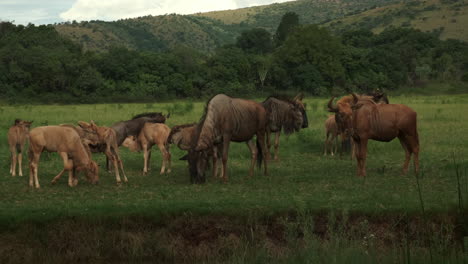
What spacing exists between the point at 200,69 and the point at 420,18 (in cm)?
6715

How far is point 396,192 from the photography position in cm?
1181

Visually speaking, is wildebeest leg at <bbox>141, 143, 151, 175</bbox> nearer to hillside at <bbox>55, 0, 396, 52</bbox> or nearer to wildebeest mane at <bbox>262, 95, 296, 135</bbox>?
wildebeest mane at <bbox>262, 95, 296, 135</bbox>

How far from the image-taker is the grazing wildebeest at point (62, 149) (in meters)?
12.8

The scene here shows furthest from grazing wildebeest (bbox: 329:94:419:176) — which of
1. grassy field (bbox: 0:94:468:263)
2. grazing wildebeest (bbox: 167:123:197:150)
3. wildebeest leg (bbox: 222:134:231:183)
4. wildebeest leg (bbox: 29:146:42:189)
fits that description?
wildebeest leg (bbox: 29:146:42:189)

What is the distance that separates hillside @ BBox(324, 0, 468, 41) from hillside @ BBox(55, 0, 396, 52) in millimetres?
23248

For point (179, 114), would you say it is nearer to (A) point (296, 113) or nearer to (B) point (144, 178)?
(A) point (296, 113)

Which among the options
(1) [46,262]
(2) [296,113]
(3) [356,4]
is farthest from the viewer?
A: (3) [356,4]

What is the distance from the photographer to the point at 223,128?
45.8ft

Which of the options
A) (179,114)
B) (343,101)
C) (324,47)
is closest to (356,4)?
(324,47)

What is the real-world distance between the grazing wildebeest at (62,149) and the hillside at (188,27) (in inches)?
3141

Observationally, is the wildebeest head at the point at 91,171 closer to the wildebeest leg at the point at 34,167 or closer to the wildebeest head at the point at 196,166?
the wildebeest leg at the point at 34,167

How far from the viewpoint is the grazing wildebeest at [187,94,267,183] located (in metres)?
13.4

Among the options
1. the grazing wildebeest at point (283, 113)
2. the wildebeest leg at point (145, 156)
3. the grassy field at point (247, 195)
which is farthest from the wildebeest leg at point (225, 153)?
the grazing wildebeest at point (283, 113)

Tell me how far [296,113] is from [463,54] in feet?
200
